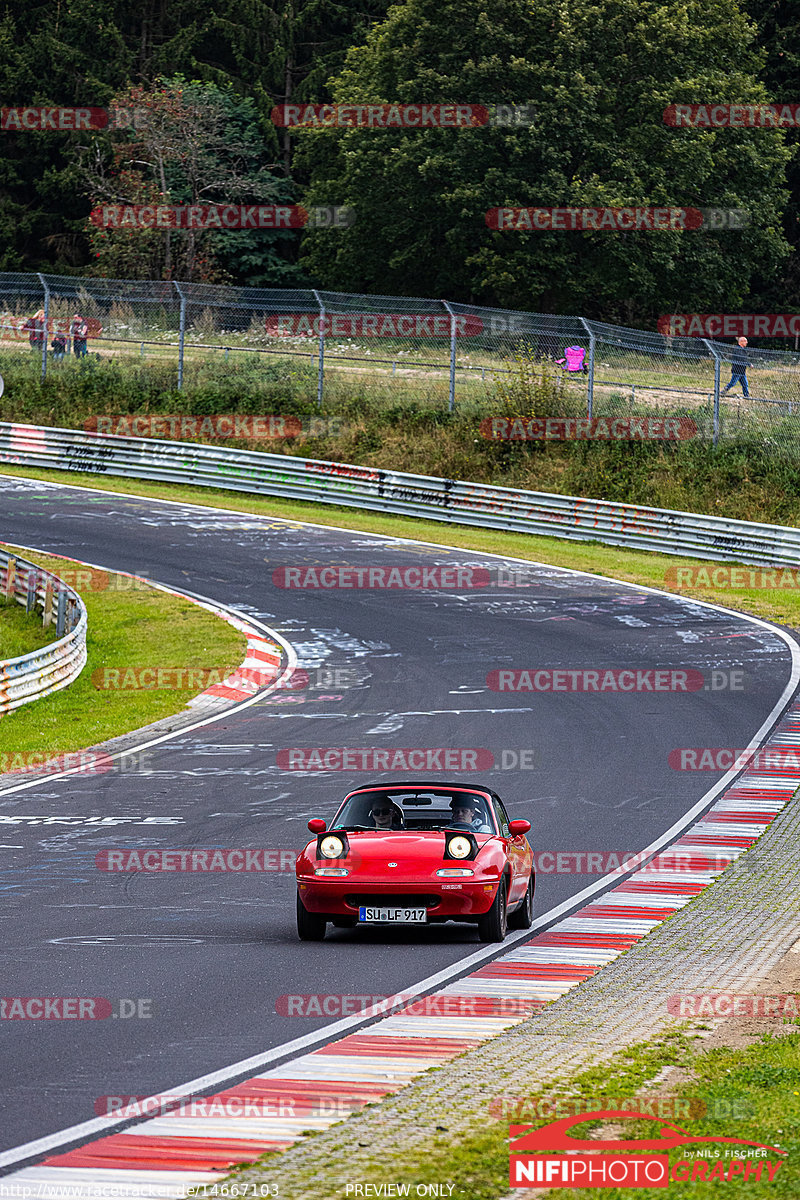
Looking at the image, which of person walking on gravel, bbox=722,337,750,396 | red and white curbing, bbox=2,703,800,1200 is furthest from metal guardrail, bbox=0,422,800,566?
red and white curbing, bbox=2,703,800,1200

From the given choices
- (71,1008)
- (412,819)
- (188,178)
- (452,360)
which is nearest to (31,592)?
(452,360)

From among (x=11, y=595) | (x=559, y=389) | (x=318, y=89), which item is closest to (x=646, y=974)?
(x=11, y=595)

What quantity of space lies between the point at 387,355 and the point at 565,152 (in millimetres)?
17741

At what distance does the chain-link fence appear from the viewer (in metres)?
37.0

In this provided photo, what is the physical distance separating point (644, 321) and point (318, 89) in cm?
2096

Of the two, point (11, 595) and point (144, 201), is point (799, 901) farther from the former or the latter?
point (144, 201)

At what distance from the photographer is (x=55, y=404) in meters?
46.9

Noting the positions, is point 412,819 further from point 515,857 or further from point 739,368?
point 739,368

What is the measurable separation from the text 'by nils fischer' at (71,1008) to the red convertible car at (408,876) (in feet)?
6.76

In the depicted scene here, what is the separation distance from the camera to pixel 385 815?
1182 centimetres

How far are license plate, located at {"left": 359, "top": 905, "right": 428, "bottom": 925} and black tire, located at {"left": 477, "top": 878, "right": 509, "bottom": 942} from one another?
1.45 feet

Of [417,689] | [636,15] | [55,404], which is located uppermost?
[636,15]

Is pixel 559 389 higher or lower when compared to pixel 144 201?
lower

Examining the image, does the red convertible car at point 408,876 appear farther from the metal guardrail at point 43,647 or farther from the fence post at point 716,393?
the fence post at point 716,393
